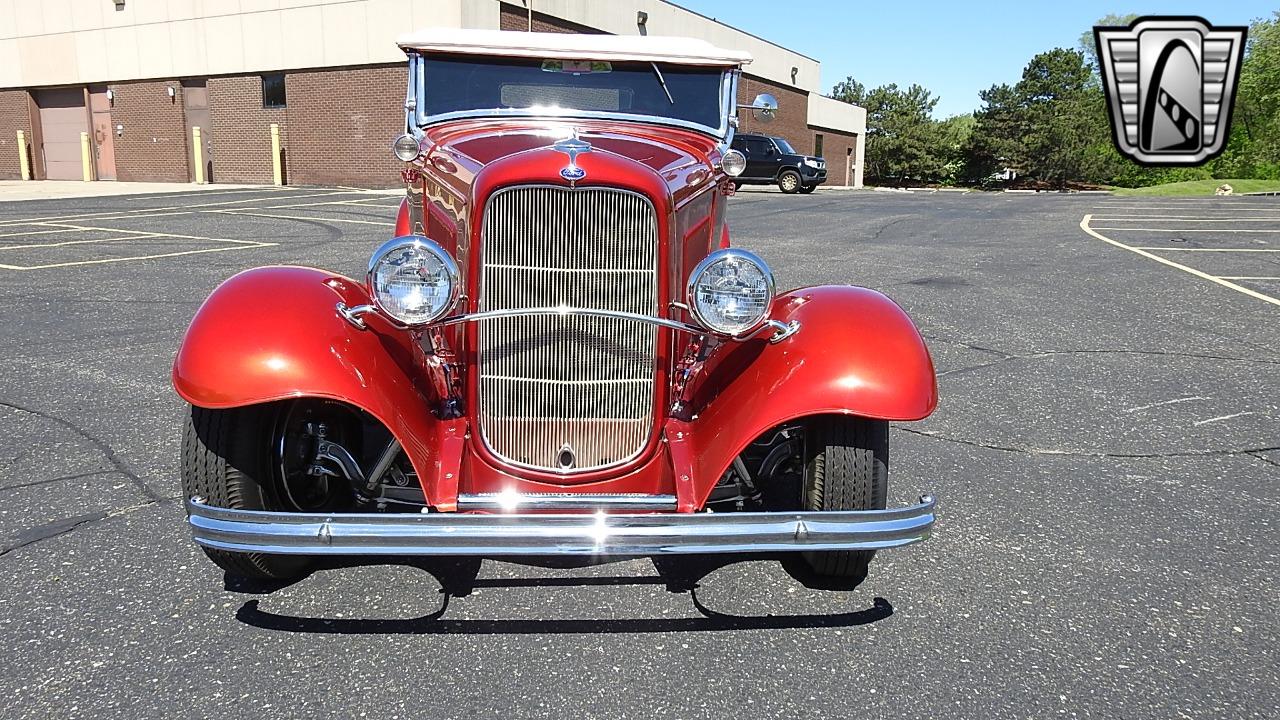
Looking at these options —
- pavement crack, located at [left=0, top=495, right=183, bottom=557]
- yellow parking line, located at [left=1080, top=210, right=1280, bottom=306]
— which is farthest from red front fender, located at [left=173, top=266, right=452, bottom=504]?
yellow parking line, located at [left=1080, top=210, right=1280, bottom=306]

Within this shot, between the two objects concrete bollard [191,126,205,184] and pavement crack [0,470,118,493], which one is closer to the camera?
pavement crack [0,470,118,493]

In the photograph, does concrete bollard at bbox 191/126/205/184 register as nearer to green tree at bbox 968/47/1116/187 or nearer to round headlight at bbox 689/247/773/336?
round headlight at bbox 689/247/773/336

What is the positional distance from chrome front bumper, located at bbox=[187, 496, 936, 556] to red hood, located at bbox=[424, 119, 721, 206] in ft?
3.37

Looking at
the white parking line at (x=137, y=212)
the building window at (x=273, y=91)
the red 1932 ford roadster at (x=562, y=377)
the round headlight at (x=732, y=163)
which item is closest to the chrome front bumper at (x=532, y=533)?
the red 1932 ford roadster at (x=562, y=377)

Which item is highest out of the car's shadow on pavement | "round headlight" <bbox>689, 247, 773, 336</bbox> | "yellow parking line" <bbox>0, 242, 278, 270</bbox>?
"round headlight" <bbox>689, 247, 773, 336</bbox>

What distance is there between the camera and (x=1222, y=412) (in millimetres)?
4926

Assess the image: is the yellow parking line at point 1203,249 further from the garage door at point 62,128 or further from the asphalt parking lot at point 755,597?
the garage door at point 62,128

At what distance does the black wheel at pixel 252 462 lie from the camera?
8.95 ft

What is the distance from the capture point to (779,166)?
28438mm

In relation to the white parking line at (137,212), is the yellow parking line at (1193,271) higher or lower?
lower

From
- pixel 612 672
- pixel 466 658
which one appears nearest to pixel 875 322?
pixel 612 672

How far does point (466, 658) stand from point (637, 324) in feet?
3.67

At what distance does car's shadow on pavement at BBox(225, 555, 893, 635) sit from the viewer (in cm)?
274

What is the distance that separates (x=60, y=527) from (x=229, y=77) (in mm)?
27381
